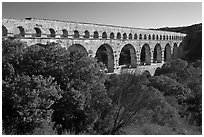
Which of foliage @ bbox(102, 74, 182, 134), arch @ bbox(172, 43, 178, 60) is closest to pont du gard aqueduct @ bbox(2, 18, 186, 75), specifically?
foliage @ bbox(102, 74, 182, 134)

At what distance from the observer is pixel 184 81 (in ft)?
59.6

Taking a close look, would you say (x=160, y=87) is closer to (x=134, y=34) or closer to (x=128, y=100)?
(x=128, y=100)

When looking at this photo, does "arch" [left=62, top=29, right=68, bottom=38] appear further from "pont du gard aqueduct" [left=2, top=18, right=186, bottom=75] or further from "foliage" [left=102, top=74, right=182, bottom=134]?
"foliage" [left=102, top=74, right=182, bottom=134]

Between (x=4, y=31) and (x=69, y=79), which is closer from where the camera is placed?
(x=69, y=79)

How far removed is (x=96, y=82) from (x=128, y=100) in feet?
5.56

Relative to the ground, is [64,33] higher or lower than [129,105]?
higher

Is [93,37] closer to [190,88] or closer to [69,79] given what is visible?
[190,88]

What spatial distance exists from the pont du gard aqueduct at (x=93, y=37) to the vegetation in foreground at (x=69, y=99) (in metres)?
1.32

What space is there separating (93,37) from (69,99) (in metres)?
13.6

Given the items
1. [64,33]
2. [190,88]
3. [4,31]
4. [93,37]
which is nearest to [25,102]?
[4,31]

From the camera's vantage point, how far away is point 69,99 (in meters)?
8.51

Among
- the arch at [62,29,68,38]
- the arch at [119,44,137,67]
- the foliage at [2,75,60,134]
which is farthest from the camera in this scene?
the arch at [119,44,137,67]

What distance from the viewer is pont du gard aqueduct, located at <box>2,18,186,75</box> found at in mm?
15484

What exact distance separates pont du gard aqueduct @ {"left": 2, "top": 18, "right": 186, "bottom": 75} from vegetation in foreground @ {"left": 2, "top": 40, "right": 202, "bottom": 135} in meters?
1.32
